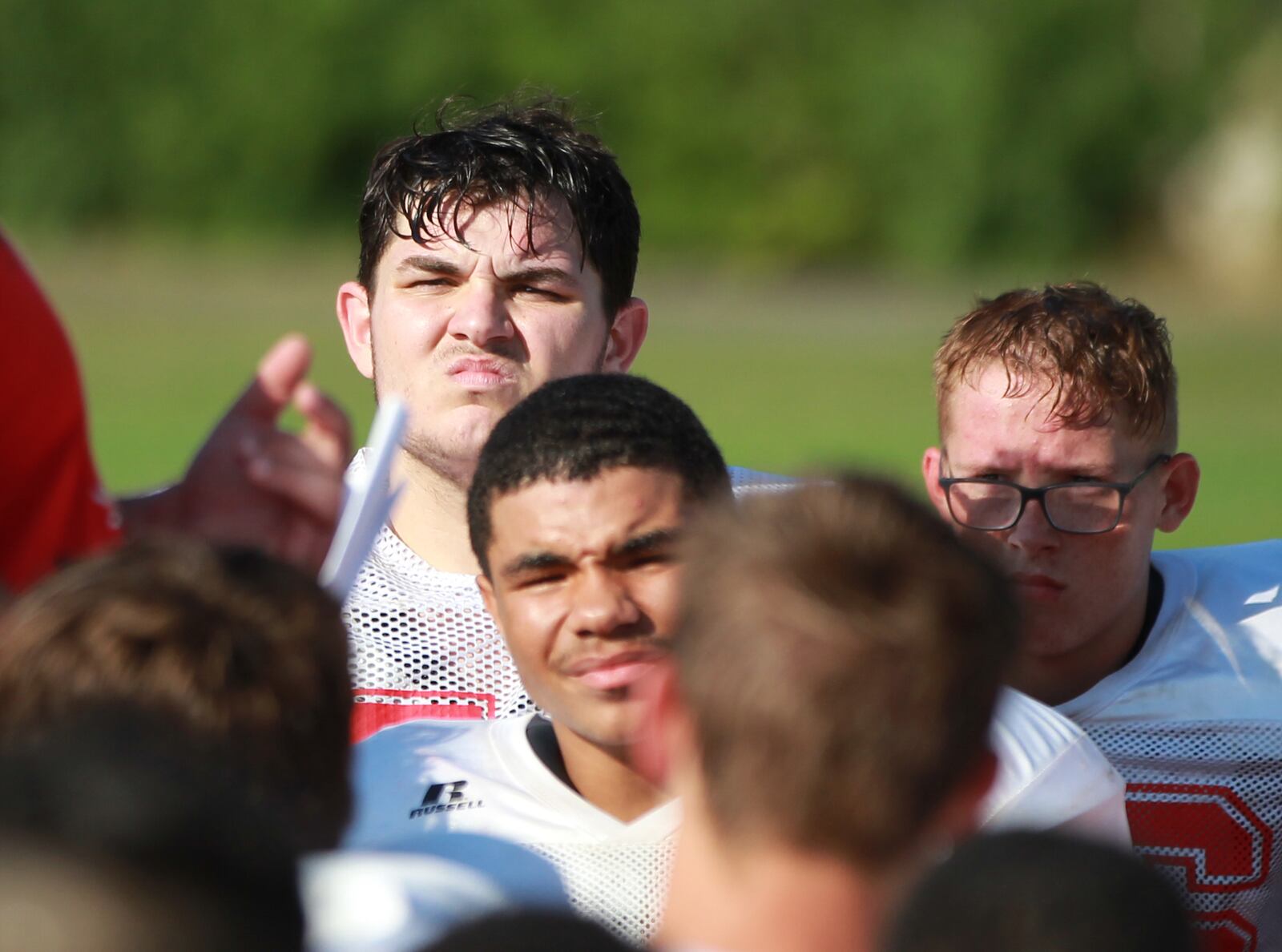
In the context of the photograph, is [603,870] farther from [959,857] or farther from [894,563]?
[959,857]

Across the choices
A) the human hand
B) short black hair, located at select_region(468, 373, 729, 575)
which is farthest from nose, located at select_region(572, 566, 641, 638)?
the human hand

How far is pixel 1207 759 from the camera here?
3.32m

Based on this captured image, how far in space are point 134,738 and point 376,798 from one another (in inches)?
58.6

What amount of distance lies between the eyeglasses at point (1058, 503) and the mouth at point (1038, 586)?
100 millimetres

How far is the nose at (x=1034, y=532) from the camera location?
3326mm

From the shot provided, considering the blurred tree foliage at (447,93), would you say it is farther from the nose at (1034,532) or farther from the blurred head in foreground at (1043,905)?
the blurred head in foreground at (1043,905)

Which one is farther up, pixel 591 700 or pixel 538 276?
pixel 538 276

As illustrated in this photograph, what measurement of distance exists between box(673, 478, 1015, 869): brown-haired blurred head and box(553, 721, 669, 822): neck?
1.02m

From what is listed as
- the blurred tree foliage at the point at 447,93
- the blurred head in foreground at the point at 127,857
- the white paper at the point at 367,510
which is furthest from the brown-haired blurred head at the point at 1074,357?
the blurred tree foliage at the point at 447,93

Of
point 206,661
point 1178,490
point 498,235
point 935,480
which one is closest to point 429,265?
point 498,235

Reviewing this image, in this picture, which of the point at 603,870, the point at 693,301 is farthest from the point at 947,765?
the point at 693,301

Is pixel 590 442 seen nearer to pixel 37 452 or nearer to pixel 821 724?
pixel 37 452

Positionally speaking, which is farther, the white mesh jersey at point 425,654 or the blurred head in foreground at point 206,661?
the white mesh jersey at point 425,654

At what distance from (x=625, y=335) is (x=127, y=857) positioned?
3011 millimetres
